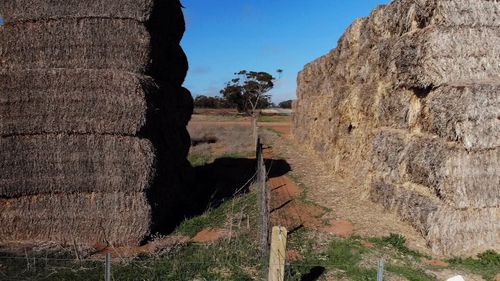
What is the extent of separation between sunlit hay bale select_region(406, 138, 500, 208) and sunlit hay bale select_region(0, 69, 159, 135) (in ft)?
19.9

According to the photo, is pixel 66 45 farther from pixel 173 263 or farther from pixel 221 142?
pixel 221 142

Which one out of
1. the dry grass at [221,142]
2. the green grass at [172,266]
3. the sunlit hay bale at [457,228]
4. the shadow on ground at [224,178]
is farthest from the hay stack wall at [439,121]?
the dry grass at [221,142]

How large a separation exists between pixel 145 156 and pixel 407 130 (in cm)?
617

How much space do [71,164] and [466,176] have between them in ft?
25.1

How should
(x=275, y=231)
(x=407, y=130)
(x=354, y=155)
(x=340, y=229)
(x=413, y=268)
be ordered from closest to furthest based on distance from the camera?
(x=275, y=231) → (x=413, y=268) → (x=340, y=229) → (x=407, y=130) → (x=354, y=155)

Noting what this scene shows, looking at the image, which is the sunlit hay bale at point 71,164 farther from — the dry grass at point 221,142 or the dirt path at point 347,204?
the dry grass at point 221,142

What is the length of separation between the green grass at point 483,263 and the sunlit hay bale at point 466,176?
939 millimetres

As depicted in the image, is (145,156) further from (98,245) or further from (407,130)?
(407,130)

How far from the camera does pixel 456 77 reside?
8.76 metres

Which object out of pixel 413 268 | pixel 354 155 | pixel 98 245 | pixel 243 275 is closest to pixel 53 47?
pixel 98 245

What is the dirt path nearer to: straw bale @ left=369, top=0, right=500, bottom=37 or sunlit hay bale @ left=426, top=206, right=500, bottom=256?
sunlit hay bale @ left=426, top=206, right=500, bottom=256

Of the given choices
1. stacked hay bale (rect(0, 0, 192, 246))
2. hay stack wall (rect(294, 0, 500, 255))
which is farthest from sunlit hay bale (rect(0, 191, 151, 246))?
hay stack wall (rect(294, 0, 500, 255))

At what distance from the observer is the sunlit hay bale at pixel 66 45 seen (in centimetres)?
867

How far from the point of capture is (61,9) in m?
8.73
